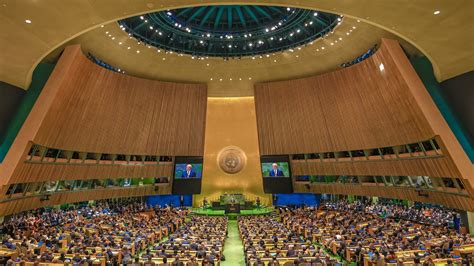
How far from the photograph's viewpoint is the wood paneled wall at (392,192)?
15.6m

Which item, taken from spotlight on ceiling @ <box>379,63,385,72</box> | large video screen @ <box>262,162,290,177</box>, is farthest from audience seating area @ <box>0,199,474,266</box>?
spotlight on ceiling @ <box>379,63,385,72</box>

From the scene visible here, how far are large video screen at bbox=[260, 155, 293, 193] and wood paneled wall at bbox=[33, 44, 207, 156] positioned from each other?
22.7 feet

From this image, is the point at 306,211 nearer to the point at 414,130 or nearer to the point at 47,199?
the point at 414,130

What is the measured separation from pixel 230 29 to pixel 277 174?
14450mm

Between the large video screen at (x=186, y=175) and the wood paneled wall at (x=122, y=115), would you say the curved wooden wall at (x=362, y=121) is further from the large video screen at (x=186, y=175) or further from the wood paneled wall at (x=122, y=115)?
the wood paneled wall at (x=122, y=115)

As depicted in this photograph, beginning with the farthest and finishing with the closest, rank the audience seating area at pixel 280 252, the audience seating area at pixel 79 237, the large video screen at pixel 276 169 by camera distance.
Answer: the large video screen at pixel 276 169, the audience seating area at pixel 79 237, the audience seating area at pixel 280 252

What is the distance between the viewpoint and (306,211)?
26.8 meters

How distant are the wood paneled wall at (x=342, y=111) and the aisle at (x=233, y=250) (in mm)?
10940

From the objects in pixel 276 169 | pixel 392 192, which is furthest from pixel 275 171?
pixel 392 192

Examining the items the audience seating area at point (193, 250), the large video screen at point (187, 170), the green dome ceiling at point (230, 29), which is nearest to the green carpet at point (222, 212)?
the large video screen at point (187, 170)

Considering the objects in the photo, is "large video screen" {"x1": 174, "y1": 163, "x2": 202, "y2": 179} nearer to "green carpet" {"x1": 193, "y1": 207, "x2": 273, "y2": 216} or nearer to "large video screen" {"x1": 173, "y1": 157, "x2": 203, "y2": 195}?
"large video screen" {"x1": 173, "y1": 157, "x2": 203, "y2": 195}

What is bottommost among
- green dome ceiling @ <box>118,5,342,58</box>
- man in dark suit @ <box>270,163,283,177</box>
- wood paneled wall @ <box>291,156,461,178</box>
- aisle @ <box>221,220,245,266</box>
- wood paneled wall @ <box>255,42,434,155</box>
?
aisle @ <box>221,220,245,266</box>

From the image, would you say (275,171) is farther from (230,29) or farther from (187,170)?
(230,29)

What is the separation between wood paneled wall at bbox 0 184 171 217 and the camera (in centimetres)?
1684
